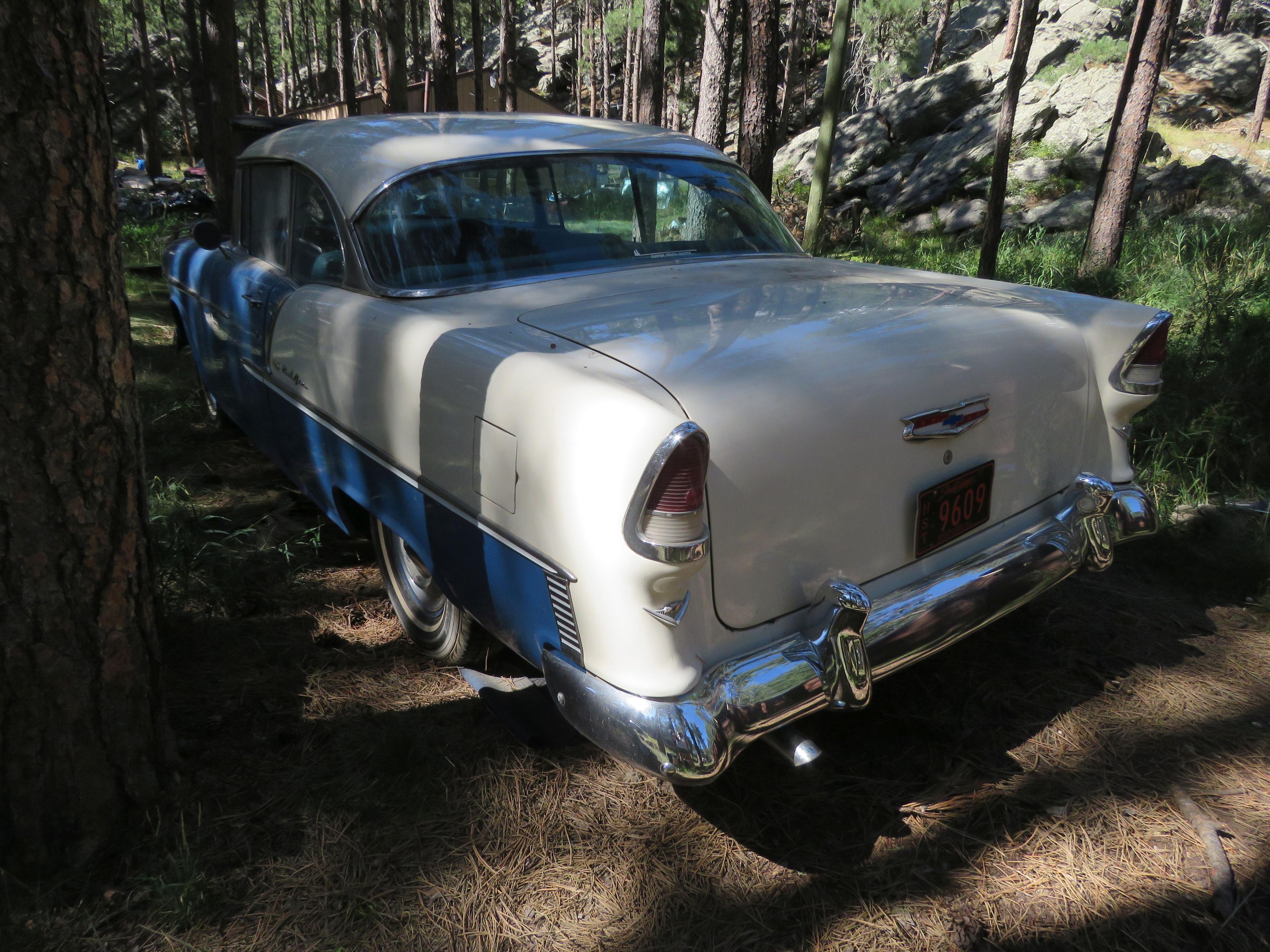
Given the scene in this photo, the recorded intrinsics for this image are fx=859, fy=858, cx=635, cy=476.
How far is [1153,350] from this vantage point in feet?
8.01

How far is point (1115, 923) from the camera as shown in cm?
188

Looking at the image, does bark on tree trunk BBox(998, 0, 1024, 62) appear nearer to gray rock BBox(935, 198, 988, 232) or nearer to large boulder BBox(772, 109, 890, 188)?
large boulder BBox(772, 109, 890, 188)

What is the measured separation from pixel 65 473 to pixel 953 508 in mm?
1978

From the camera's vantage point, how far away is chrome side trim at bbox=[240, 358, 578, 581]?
1.80 m

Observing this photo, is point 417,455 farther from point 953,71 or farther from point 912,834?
point 953,71

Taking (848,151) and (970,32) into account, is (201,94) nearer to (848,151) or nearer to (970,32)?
(848,151)

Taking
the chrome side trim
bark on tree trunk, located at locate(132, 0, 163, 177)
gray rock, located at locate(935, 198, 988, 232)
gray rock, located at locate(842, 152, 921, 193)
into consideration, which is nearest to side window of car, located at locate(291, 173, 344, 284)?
the chrome side trim

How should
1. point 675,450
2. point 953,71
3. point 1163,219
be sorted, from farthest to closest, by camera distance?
point 953,71
point 1163,219
point 675,450

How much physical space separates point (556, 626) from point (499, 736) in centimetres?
78

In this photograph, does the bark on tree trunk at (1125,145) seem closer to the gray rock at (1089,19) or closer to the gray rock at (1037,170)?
the gray rock at (1037,170)

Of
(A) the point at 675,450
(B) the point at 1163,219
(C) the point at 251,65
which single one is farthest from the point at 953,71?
(C) the point at 251,65

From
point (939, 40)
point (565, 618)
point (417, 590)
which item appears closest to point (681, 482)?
point (565, 618)

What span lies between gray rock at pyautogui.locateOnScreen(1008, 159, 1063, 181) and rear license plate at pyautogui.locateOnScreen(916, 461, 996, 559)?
40.8 feet

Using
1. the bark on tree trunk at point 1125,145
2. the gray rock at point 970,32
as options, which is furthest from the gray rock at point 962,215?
the gray rock at point 970,32
